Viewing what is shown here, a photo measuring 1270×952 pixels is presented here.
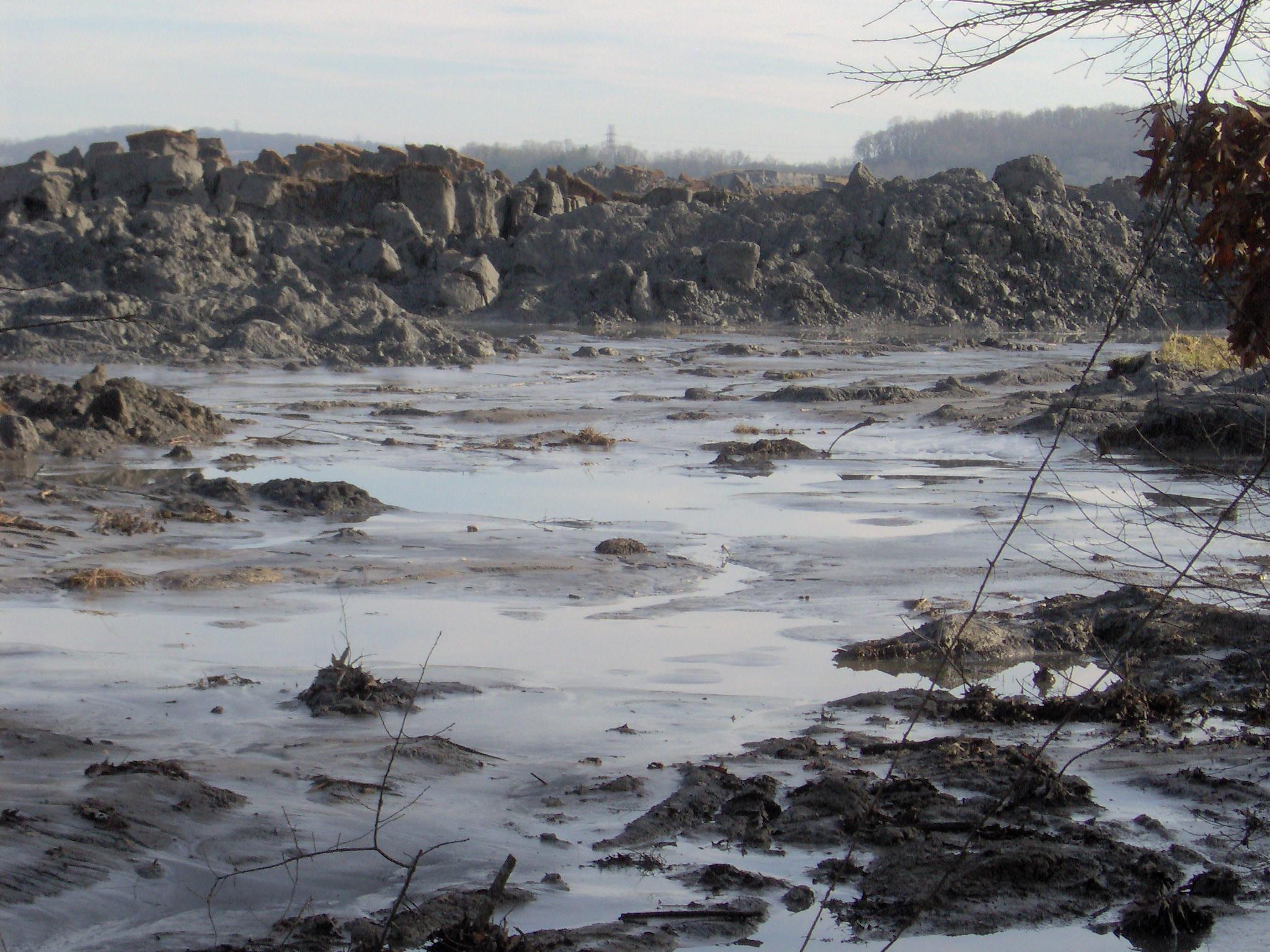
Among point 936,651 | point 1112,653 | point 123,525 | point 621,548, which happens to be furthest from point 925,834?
point 123,525

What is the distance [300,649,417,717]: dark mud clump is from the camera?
542 centimetres

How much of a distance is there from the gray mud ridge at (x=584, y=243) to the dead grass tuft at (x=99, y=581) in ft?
69.6

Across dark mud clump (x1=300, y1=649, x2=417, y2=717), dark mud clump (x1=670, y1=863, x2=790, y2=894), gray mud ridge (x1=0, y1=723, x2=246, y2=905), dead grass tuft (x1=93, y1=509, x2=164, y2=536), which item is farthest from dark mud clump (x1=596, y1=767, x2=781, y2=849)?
dead grass tuft (x1=93, y1=509, x2=164, y2=536)

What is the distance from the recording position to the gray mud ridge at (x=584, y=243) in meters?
31.5

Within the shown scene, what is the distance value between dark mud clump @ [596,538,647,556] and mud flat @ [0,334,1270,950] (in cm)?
4

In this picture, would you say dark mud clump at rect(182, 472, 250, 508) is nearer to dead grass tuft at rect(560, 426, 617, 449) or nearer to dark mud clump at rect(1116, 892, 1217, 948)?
dead grass tuft at rect(560, 426, 617, 449)

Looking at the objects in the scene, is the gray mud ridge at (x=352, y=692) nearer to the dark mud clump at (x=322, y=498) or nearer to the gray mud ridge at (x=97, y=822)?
the gray mud ridge at (x=97, y=822)

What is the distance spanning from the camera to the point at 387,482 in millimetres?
11734

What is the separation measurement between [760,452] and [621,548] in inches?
198

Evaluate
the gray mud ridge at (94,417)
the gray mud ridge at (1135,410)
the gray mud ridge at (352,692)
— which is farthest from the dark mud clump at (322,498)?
the gray mud ridge at (1135,410)

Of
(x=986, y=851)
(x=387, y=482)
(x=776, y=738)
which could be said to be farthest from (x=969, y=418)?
(x=986, y=851)

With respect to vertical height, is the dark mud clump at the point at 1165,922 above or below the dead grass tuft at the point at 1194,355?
below

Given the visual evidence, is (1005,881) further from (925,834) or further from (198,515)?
(198,515)

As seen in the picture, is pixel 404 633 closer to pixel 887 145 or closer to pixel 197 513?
pixel 197 513
